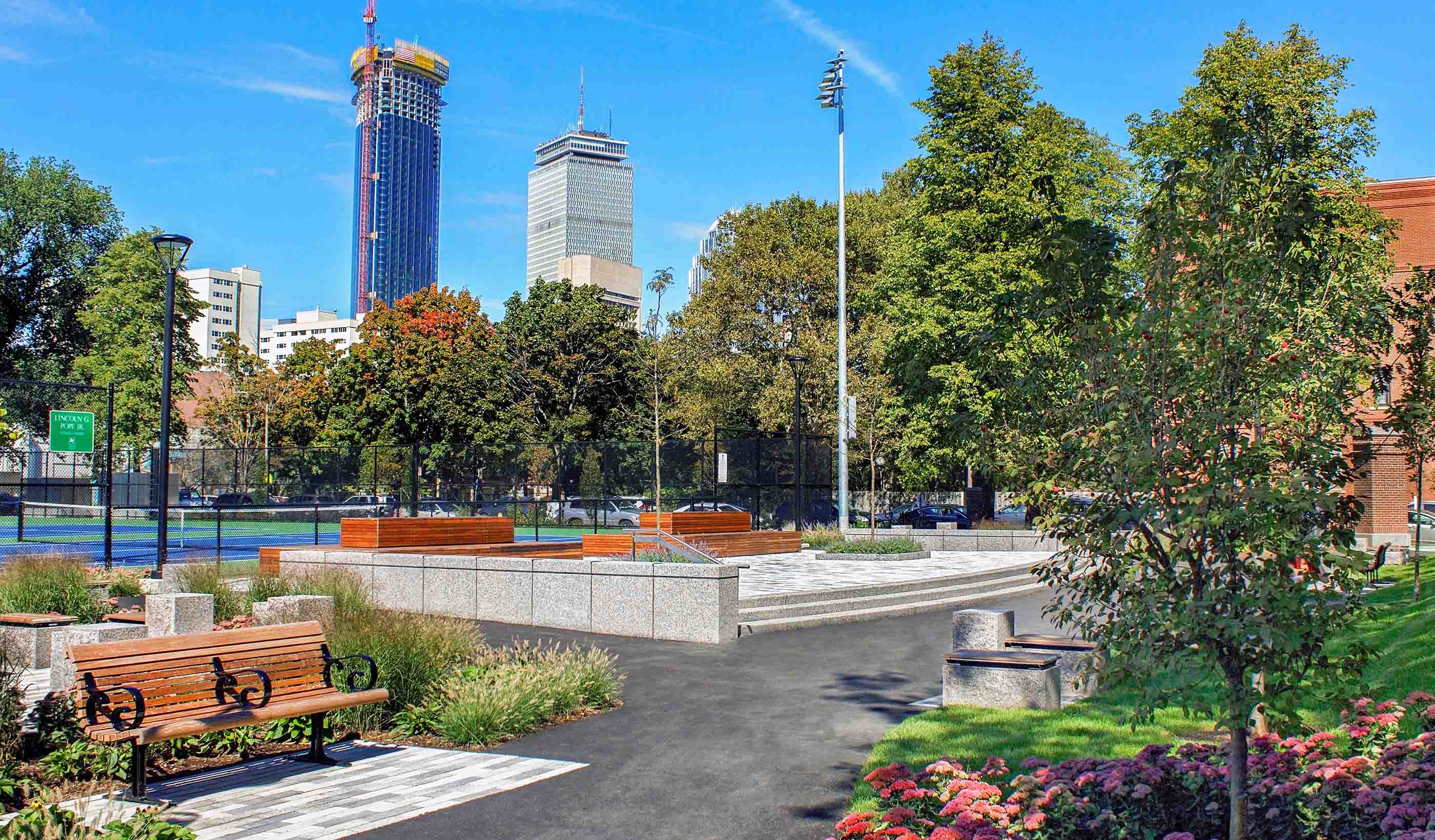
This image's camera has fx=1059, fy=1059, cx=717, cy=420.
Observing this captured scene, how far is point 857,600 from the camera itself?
16922 mm

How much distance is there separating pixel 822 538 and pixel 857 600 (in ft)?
39.4

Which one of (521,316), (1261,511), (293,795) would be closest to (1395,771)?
(1261,511)

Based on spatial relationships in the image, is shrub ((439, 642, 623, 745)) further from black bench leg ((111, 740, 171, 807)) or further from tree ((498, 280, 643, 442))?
tree ((498, 280, 643, 442))

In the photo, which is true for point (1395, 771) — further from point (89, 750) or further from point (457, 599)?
point (457, 599)

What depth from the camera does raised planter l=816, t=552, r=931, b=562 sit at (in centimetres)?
2503

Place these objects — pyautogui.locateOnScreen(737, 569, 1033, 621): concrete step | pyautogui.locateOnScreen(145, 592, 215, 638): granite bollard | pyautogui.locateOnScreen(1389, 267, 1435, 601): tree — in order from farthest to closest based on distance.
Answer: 1. pyautogui.locateOnScreen(737, 569, 1033, 621): concrete step
2. pyautogui.locateOnScreen(145, 592, 215, 638): granite bollard
3. pyautogui.locateOnScreen(1389, 267, 1435, 601): tree

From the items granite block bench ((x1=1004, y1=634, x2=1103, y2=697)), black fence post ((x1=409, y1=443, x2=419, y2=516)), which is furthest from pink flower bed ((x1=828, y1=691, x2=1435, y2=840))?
black fence post ((x1=409, y1=443, x2=419, y2=516))

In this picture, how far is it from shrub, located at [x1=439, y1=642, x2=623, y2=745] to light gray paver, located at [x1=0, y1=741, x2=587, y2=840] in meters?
0.33

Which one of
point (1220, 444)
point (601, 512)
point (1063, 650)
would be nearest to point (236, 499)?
point (601, 512)

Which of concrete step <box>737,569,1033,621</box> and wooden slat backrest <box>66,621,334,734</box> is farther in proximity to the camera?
concrete step <box>737,569,1033,621</box>

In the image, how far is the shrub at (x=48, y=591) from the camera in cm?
1302

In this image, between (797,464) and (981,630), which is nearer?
(981,630)

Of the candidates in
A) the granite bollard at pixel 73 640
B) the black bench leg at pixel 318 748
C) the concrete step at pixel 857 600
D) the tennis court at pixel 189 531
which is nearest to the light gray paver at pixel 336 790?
the black bench leg at pixel 318 748

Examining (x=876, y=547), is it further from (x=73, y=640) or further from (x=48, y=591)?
(x=73, y=640)
